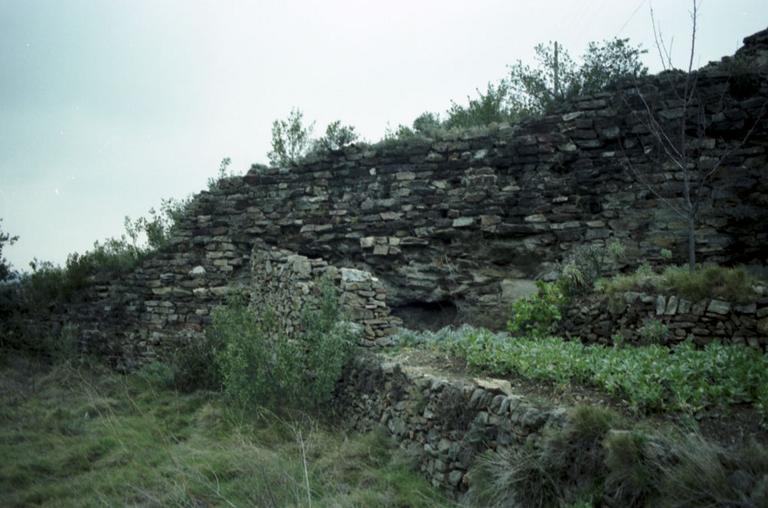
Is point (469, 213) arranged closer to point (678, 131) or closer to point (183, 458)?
point (678, 131)

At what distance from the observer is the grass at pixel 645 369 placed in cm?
346

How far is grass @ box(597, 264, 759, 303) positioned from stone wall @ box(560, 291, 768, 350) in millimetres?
74

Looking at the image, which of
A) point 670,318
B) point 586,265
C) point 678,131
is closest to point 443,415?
point 670,318

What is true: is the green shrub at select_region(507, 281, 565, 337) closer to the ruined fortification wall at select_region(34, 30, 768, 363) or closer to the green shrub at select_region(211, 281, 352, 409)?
the ruined fortification wall at select_region(34, 30, 768, 363)

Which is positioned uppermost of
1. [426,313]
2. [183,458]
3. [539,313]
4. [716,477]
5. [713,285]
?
[713,285]

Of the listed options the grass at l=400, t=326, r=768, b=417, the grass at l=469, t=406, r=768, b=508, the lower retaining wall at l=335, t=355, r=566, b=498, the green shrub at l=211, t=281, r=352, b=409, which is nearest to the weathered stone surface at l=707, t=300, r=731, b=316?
the grass at l=400, t=326, r=768, b=417

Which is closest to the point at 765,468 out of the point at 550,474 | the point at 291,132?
the point at 550,474

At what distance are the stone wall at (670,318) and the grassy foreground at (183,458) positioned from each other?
2987 mm

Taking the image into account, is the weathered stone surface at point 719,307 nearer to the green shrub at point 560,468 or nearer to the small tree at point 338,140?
the green shrub at point 560,468

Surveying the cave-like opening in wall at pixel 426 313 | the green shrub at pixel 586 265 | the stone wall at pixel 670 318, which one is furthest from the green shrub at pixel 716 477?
the cave-like opening in wall at pixel 426 313

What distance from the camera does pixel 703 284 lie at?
18.5 ft

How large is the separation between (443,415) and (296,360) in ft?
7.93

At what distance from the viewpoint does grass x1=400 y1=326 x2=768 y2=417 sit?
3.46 m

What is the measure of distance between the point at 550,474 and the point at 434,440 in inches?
60.0
